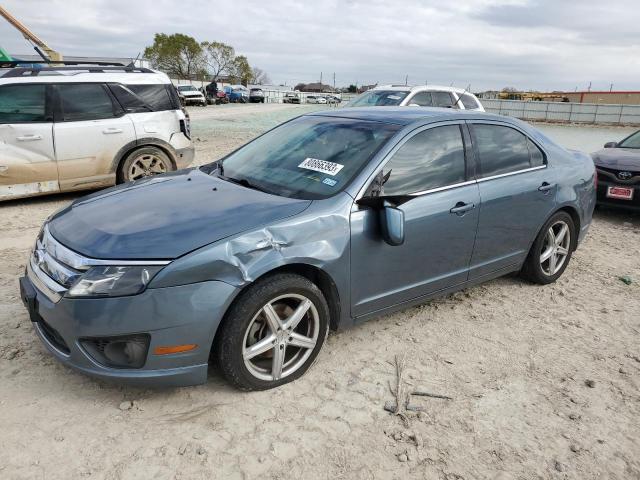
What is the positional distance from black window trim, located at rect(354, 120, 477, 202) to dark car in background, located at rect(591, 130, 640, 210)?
4.59m

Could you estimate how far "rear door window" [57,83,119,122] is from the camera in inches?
267

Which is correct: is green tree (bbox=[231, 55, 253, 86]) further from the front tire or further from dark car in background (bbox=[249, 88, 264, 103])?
the front tire

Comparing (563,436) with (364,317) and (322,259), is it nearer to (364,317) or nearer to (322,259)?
(364,317)

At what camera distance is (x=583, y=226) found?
489cm

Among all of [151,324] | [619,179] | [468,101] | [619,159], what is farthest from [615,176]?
[151,324]

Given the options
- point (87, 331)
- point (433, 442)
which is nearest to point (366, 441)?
point (433, 442)

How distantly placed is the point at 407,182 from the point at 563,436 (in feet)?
5.78

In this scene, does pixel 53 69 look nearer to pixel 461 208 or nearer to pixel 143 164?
pixel 143 164

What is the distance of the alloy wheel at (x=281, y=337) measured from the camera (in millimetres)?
2859

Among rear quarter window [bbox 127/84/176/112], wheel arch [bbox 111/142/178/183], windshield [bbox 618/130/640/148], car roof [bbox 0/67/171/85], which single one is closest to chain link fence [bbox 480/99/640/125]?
windshield [bbox 618/130/640/148]

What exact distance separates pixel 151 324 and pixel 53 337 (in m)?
0.68

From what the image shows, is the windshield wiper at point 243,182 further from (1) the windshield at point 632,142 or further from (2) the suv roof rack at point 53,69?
(1) the windshield at point 632,142

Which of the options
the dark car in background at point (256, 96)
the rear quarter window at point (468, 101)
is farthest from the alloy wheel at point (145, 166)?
the dark car in background at point (256, 96)

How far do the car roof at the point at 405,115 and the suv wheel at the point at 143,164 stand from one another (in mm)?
3868
